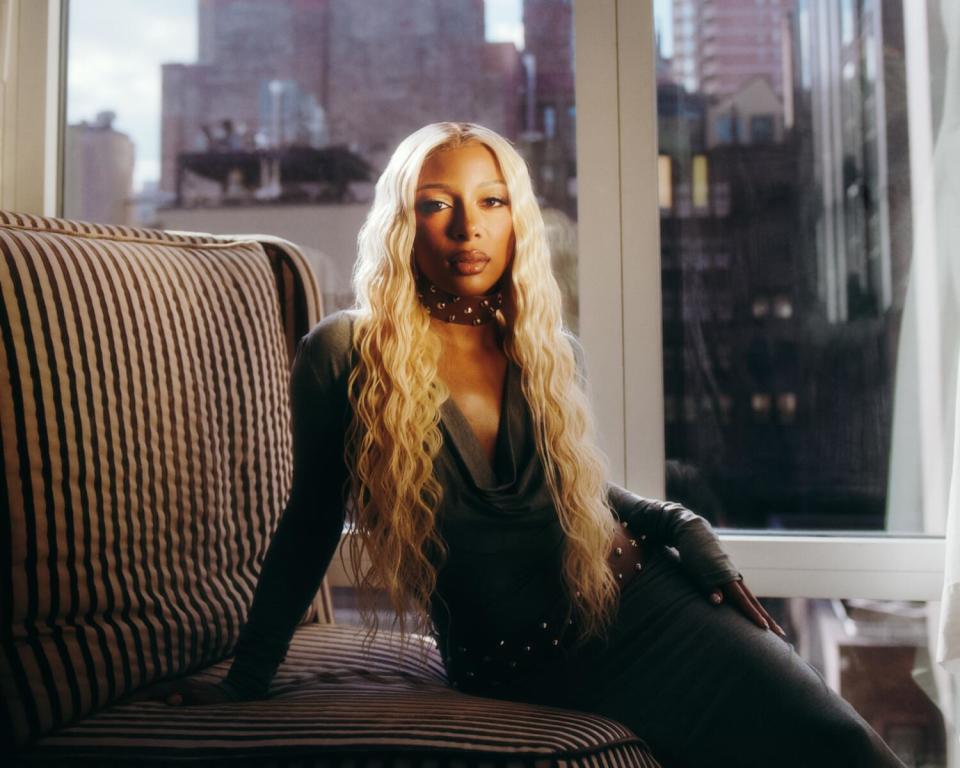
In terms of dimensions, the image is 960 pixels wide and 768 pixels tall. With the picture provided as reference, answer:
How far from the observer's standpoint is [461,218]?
1.13 m

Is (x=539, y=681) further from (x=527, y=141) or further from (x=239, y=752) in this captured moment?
(x=527, y=141)

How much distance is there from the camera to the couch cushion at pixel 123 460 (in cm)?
102

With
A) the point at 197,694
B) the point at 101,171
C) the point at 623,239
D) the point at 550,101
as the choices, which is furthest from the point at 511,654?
the point at 101,171

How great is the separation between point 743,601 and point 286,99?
4.36 ft

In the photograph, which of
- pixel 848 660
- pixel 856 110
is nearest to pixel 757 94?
pixel 856 110

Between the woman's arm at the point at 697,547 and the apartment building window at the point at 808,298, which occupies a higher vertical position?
the apartment building window at the point at 808,298

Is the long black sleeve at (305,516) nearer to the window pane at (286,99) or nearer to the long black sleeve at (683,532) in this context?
the long black sleeve at (683,532)

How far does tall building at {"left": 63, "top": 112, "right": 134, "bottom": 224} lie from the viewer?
1.87 meters

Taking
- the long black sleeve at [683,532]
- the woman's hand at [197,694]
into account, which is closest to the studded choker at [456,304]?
the long black sleeve at [683,532]

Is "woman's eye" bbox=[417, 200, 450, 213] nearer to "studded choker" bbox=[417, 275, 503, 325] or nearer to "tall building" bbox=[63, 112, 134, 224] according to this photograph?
"studded choker" bbox=[417, 275, 503, 325]

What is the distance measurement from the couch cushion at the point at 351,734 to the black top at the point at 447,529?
0.10m

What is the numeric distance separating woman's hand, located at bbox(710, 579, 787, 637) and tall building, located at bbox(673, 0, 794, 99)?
0.98 m

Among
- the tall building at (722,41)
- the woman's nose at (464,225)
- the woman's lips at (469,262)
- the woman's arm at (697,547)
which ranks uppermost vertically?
the tall building at (722,41)

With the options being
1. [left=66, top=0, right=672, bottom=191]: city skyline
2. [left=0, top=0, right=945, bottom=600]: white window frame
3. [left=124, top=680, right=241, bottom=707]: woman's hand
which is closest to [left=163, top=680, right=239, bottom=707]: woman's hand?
[left=124, top=680, right=241, bottom=707]: woman's hand
